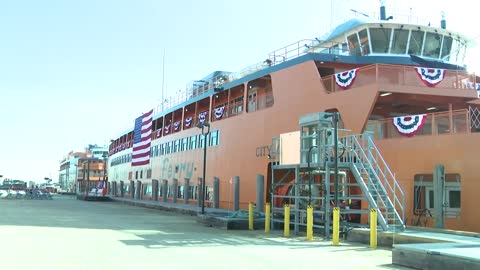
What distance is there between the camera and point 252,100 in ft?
97.1

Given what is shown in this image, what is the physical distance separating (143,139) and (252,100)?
21.7m

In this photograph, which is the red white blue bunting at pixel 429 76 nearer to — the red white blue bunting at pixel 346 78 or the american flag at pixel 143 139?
the red white blue bunting at pixel 346 78

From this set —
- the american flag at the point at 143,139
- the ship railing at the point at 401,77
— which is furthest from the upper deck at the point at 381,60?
the american flag at the point at 143,139

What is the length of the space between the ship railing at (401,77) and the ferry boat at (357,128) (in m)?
0.04

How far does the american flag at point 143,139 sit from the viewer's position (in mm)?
48062

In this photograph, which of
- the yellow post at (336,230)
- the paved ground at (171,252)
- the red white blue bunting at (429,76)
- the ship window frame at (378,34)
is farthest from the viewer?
the ship window frame at (378,34)

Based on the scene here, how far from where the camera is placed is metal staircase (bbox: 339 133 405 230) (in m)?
16.1

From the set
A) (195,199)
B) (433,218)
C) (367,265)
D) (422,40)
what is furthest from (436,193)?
(195,199)

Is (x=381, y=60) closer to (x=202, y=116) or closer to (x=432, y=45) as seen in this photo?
(x=432, y=45)

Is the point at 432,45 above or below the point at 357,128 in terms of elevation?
above

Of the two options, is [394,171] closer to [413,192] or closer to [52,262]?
[413,192]

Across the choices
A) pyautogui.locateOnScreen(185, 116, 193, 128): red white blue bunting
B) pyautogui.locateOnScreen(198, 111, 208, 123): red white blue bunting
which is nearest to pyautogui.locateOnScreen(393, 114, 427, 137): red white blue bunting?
pyautogui.locateOnScreen(198, 111, 208, 123): red white blue bunting

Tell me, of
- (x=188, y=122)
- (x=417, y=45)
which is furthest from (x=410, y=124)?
(x=188, y=122)

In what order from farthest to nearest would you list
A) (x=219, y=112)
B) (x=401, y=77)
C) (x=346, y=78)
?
(x=219, y=112)
(x=346, y=78)
(x=401, y=77)
